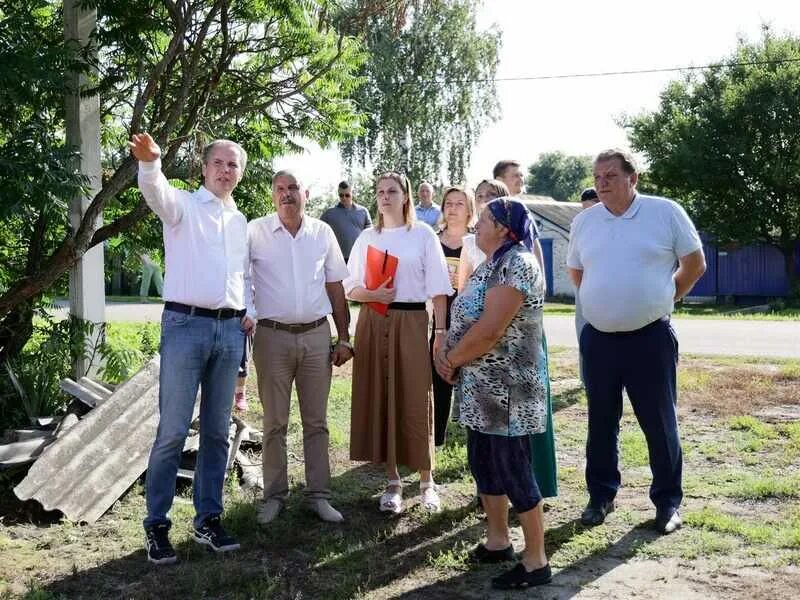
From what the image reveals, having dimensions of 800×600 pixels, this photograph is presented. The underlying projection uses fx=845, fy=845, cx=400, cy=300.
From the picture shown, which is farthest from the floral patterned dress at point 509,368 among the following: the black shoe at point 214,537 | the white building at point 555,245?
the white building at point 555,245

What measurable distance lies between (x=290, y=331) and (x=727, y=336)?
10.5 metres

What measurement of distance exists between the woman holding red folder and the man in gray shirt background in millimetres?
5337

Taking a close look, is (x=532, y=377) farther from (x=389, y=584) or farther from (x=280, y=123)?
(x=280, y=123)

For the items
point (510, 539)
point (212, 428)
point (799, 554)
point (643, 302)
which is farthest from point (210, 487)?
point (799, 554)

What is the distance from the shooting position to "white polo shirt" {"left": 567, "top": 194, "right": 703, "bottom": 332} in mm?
4766

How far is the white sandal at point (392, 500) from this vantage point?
525cm

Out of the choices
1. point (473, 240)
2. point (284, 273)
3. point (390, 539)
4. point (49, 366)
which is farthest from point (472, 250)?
point (49, 366)

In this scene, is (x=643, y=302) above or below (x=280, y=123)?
below

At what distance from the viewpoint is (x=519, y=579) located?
404cm

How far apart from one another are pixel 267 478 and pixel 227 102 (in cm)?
415

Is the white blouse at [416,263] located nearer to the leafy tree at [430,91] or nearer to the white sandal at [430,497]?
the white sandal at [430,497]

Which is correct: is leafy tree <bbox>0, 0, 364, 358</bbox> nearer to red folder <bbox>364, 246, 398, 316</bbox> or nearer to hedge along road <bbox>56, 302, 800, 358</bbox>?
red folder <bbox>364, 246, 398, 316</bbox>

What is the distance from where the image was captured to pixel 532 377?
409 cm

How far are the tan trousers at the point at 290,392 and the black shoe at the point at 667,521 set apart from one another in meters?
1.97
